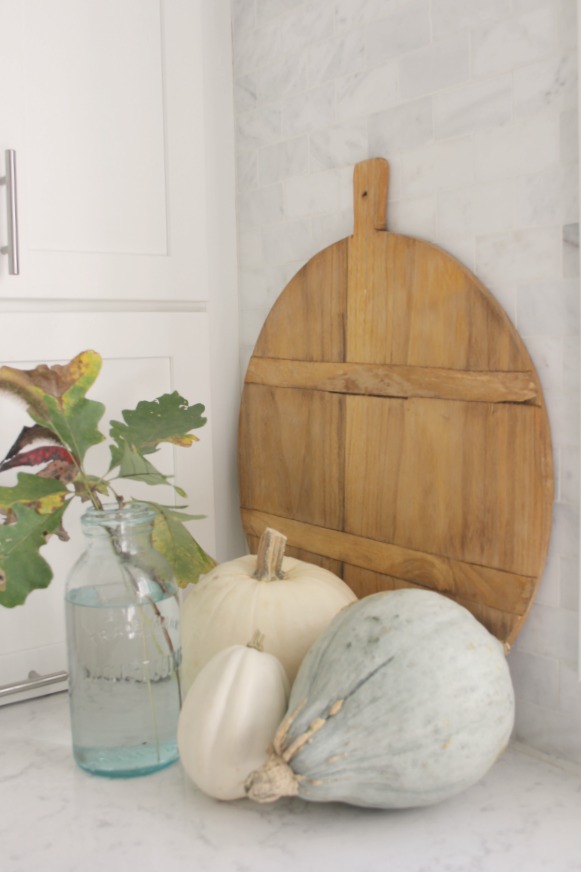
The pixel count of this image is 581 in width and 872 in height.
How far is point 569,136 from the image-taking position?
97 centimetres

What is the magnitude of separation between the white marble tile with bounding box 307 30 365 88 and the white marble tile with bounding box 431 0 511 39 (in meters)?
0.13

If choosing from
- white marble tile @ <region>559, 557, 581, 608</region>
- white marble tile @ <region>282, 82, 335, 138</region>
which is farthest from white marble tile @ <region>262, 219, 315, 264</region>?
white marble tile @ <region>559, 557, 581, 608</region>

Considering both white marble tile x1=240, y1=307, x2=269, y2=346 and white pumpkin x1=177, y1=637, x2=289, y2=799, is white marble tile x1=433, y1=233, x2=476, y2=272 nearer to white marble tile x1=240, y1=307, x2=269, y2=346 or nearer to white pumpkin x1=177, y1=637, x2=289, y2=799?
→ white marble tile x1=240, y1=307, x2=269, y2=346

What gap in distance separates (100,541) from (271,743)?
28 centimetres

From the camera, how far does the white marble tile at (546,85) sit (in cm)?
97

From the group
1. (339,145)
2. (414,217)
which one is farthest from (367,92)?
(414,217)

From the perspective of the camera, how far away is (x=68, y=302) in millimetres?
1277

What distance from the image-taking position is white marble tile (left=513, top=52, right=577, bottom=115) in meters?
0.97

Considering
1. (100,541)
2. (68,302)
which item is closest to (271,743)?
(100,541)

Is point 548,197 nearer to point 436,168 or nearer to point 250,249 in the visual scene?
point 436,168

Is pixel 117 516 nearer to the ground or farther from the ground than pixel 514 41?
nearer to the ground

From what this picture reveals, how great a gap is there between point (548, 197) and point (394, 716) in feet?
1.78

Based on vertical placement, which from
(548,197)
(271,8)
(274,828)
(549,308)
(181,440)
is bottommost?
(274,828)

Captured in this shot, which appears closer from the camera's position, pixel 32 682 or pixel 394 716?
pixel 394 716
